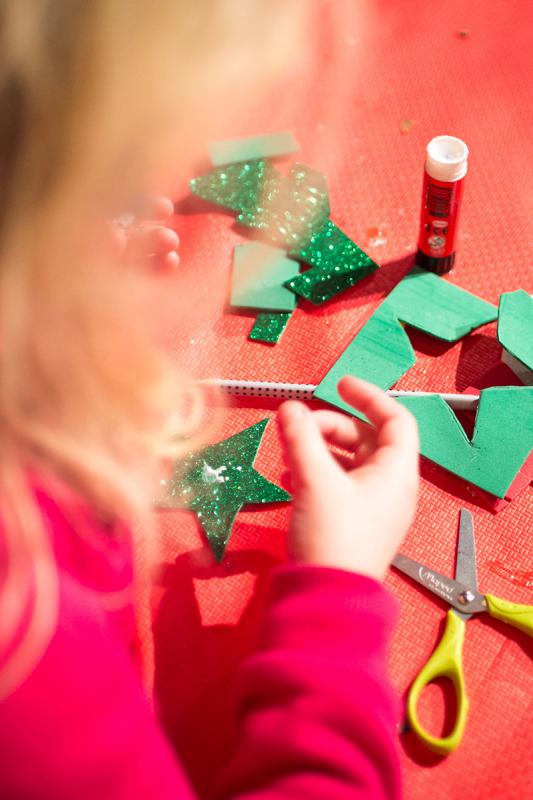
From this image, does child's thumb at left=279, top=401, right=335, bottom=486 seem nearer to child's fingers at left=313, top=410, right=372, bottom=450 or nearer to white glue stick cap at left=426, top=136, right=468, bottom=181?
child's fingers at left=313, top=410, right=372, bottom=450

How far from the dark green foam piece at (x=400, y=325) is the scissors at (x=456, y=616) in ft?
0.55

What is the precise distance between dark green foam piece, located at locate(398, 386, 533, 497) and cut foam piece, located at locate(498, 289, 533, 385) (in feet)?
0.10

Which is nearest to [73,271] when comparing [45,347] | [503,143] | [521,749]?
[45,347]

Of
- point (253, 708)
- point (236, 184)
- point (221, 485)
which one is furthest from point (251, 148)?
point (253, 708)

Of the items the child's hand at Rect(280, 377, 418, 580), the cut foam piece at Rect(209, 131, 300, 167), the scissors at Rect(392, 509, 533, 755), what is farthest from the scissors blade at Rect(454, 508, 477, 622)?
the cut foam piece at Rect(209, 131, 300, 167)

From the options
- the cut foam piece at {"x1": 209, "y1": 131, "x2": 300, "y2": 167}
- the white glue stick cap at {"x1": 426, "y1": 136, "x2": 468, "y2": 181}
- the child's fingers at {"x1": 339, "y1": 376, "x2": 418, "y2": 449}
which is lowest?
the child's fingers at {"x1": 339, "y1": 376, "x2": 418, "y2": 449}

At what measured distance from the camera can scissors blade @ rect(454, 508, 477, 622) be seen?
2.05ft

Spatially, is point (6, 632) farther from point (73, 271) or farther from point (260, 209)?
point (260, 209)

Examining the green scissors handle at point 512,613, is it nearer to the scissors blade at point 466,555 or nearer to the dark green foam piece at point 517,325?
the scissors blade at point 466,555

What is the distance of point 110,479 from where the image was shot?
1.59 ft

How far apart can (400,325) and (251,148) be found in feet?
1.01

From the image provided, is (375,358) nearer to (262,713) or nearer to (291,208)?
(291,208)

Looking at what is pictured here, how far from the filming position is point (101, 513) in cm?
Answer: 53

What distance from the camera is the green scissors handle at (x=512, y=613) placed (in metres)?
0.60
